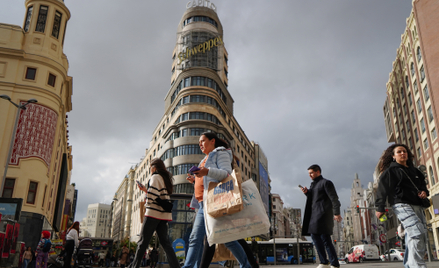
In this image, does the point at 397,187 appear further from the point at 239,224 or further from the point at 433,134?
the point at 433,134

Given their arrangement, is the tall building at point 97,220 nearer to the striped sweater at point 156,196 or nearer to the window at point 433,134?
the window at point 433,134

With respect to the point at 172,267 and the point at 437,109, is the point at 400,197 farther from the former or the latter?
the point at 437,109

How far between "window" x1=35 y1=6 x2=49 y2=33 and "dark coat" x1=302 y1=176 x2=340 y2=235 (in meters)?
29.4

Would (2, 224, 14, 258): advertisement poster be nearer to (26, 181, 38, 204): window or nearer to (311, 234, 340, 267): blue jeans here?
(311, 234, 340, 267): blue jeans

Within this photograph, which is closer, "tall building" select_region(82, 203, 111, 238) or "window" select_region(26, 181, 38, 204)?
"window" select_region(26, 181, 38, 204)

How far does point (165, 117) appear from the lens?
58.5 m

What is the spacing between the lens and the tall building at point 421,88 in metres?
36.1

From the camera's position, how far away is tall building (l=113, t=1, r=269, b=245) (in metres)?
45.4

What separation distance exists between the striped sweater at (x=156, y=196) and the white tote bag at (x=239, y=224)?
1.58 meters

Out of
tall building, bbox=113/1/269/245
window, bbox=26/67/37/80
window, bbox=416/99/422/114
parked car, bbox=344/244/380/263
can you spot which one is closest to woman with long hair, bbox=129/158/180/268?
window, bbox=26/67/37/80

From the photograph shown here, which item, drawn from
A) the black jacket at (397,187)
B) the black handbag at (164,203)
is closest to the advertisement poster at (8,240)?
the black handbag at (164,203)

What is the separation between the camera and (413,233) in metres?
4.09

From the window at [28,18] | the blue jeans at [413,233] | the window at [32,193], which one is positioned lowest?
the blue jeans at [413,233]

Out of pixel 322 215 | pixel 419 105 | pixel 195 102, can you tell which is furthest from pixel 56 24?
pixel 419 105
